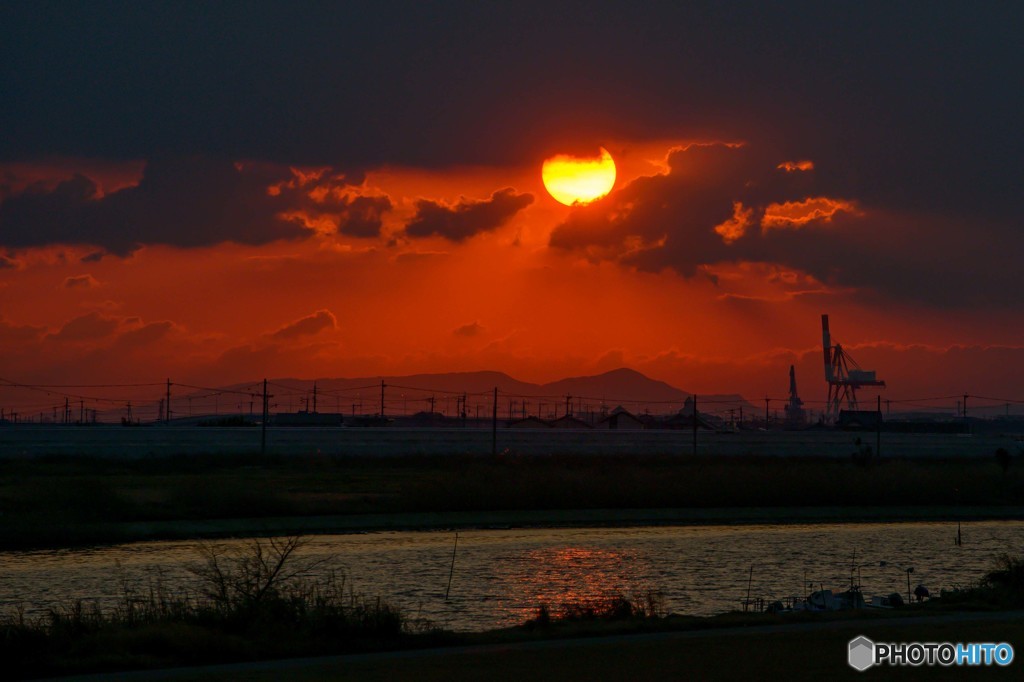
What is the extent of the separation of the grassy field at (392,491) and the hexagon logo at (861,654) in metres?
27.5

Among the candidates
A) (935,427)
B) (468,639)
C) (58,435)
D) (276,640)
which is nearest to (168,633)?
(276,640)

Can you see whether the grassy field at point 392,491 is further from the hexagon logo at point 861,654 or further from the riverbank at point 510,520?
the hexagon logo at point 861,654

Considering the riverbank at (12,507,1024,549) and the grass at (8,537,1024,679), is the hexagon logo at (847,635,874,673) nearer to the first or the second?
the grass at (8,537,1024,679)

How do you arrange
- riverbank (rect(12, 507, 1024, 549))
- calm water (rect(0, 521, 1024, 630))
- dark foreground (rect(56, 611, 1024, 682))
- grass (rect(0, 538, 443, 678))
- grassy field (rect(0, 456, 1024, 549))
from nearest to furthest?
dark foreground (rect(56, 611, 1024, 682)), grass (rect(0, 538, 443, 678)), calm water (rect(0, 521, 1024, 630)), riverbank (rect(12, 507, 1024, 549)), grassy field (rect(0, 456, 1024, 549))

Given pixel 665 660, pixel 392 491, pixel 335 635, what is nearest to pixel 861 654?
pixel 665 660

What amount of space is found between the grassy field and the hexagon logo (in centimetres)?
2746

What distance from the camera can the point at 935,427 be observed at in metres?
180

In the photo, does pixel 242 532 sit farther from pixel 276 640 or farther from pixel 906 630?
pixel 906 630

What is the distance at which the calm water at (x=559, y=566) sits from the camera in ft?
84.4

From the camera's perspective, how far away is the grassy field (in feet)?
139

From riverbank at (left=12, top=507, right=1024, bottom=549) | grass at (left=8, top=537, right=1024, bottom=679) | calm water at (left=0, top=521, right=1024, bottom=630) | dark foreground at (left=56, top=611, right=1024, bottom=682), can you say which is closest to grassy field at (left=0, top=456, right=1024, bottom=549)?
riverbank at (left=12, top=507, right=1024, bottom=549)

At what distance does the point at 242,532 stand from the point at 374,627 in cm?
2376

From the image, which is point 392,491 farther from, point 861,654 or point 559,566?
point 861,654

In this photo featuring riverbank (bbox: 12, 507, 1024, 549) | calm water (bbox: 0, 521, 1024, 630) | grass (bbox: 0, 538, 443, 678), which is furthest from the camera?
riverbank (bbox: 12, 507, 1024, 549)
